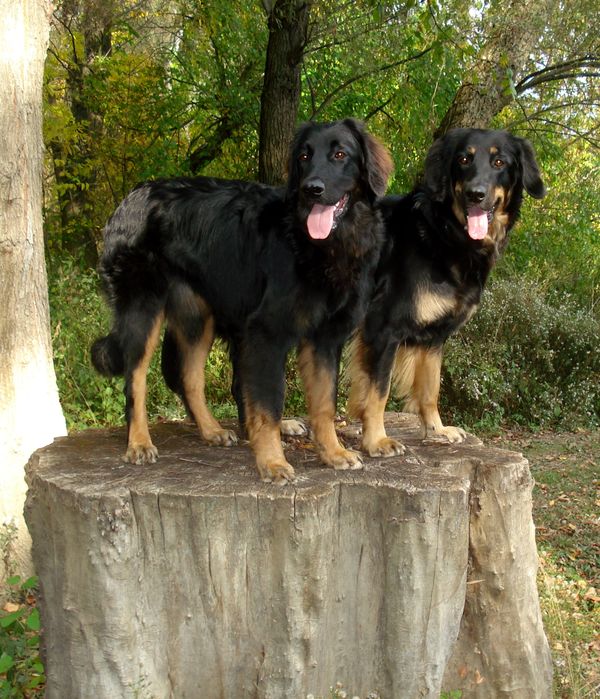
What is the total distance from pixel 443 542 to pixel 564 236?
10.2 metres

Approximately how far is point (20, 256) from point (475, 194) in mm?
2523

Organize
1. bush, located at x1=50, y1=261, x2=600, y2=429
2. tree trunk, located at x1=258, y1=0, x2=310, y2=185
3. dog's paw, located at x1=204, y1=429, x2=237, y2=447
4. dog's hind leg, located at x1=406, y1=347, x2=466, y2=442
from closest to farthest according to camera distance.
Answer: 1. dog's paw, located at x1=204, y1=429, x2=237, y2=447
2. dog's hind leg, located at x1=406, y1=347, x2=466, y2=442
3. bush, located at x1=50, y1=261, x2=600, y2=429
4. tree trunk, located at x1=258, y1=0, x2=310, y2=185

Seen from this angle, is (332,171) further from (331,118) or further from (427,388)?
(331,118)

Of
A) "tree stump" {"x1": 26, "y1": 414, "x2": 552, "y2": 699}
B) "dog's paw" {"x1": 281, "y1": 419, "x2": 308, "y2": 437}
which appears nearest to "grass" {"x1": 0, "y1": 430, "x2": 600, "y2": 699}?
"tree stump" {"x1": 26, "y1": 414, "x2": 552, "y2": 699}

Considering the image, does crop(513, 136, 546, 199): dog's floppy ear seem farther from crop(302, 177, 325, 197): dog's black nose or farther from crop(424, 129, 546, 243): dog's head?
crop(302, 177, 325, 197): dog's black nose

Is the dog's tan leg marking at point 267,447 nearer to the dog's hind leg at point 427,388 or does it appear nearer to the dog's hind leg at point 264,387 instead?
the dog's hind leg at point 264,387

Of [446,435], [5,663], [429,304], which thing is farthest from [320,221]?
[5,663]

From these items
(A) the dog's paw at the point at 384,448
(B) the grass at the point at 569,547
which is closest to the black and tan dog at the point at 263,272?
(A) the dog's paw at the point at 384,448

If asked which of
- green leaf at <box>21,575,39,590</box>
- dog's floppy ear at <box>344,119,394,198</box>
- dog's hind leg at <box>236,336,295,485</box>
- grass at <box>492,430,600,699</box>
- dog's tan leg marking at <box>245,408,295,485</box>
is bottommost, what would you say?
grass at <box>492,430,600,699</box>

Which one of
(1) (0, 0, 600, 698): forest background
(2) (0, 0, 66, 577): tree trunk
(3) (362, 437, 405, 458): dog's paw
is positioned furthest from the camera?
(1) (0, 0, 600, 698): forest background

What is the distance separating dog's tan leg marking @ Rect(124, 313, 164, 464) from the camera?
3.51 m

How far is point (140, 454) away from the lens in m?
3.51

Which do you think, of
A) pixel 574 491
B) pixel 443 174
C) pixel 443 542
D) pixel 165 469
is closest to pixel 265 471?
pixel 165 469

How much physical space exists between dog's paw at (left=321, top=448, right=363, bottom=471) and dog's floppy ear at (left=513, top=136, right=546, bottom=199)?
1847mm
